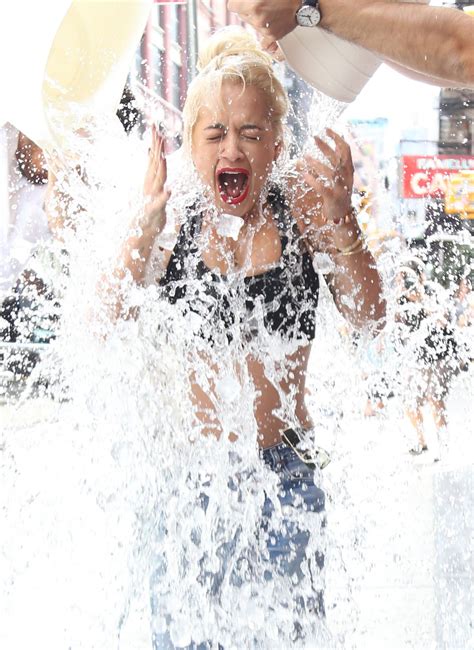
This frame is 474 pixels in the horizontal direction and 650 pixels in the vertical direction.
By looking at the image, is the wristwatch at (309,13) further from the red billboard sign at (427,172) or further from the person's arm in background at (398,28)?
the red billboard sign at (427,172)

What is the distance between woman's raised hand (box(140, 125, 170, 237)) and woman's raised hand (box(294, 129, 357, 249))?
280 mm

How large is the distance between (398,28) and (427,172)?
12.4 m

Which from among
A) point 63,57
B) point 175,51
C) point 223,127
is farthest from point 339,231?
point 175,51

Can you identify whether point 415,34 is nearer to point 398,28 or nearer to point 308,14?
point 398,28

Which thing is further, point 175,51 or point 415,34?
point 175,51

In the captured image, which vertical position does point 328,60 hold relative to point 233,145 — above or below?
above

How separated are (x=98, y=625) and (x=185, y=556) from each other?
57 cm

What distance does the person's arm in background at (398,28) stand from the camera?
183 cm

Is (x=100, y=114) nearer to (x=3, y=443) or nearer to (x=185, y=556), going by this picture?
(x=185, y=556)

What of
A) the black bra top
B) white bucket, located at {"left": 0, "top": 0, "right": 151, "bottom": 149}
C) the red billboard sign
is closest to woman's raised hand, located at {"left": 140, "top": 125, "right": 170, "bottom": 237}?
the black bra top

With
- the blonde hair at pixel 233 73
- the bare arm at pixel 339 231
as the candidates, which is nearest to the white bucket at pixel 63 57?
the blonde hair at pixel 233 73

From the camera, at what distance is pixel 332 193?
74.0 inches

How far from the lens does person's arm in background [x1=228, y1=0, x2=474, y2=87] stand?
72.1 inches

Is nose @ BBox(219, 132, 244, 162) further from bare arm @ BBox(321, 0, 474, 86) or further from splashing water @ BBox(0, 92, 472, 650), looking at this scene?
bare arm @ BBox(321, 0, 474, 86)
